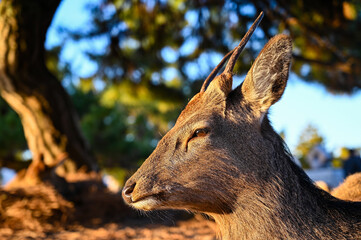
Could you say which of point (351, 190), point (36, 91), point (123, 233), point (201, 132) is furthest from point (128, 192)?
point (36, 91)

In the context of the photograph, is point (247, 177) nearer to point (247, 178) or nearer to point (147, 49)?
point (247, 178)

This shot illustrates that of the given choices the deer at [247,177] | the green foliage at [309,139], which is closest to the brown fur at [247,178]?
the deer at [247,177]

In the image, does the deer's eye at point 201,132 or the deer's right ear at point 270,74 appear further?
the deer's eye at point 201,132

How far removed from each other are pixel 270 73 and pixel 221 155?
507 millimetres

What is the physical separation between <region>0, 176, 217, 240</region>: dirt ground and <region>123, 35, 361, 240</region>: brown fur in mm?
2063

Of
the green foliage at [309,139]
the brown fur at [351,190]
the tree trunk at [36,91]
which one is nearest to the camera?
the brown fur at [351,190]

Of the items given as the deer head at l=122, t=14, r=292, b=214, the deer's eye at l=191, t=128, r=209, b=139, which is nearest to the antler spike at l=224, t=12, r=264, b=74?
the deer head at l=122, t=14, r=292, b=214

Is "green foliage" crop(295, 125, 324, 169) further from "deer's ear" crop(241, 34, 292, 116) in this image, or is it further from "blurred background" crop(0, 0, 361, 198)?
"deer's ear" crop(241, 34, 292, 116)

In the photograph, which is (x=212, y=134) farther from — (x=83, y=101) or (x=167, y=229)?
(x=83, y=101)

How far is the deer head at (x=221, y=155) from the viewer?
200 centimetres

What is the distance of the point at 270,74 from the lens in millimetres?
1998

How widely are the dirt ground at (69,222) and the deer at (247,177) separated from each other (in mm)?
2060

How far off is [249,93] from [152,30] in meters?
5.80

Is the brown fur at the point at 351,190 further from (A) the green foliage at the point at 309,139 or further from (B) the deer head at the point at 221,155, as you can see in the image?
(A) the green foliage at the point at 309,139
